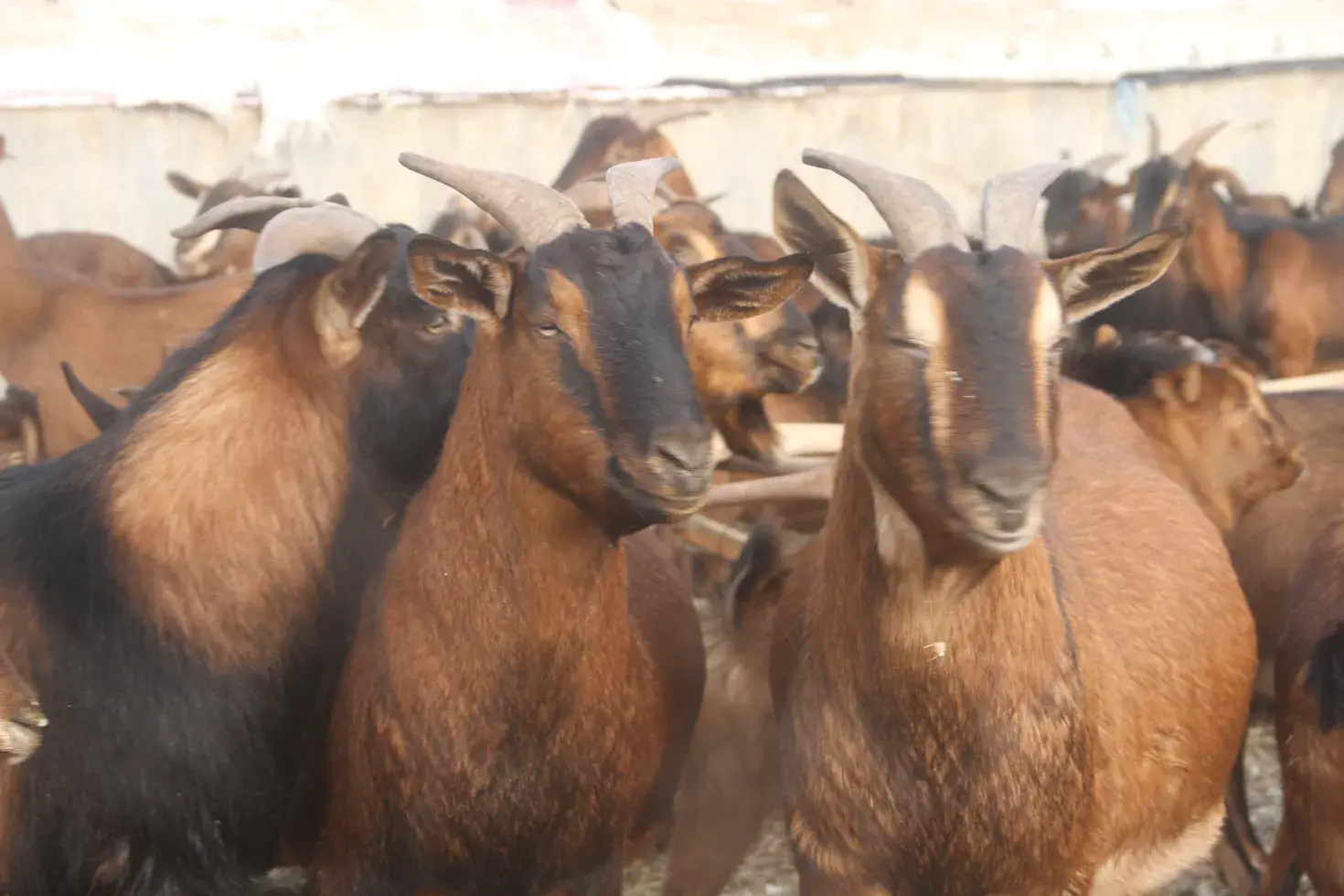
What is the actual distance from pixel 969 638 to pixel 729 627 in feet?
5.84

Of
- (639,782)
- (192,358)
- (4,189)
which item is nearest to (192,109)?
(4,189)

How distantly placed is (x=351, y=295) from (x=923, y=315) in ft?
5.54

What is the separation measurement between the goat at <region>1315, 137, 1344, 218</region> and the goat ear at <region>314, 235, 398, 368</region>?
38.1 feet

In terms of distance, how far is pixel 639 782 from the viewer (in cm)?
372

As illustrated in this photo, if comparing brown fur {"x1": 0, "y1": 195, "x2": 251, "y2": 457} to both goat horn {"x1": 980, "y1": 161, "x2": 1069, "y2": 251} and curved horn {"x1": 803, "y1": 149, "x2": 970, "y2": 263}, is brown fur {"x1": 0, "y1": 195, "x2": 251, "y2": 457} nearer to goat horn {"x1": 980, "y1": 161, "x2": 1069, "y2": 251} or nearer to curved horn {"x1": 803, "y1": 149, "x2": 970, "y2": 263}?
curved horn {"x1": 803, "y1": 149, "x2": 970, "y2": 263}

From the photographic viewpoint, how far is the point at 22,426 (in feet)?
18.9

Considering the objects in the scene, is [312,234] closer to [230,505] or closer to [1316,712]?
[230,505]

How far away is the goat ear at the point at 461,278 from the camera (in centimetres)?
318

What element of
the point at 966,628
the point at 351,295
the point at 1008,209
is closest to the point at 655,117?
the point at 351,295

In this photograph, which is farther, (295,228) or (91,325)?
(91,325)

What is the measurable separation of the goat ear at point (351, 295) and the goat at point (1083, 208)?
7917 mm

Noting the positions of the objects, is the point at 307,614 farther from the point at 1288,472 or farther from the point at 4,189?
the point at 4,189

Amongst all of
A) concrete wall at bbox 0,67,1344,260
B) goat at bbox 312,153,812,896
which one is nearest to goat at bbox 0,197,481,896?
goat at bbox 312,153,812,896

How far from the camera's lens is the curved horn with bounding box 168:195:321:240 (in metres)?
4.05
